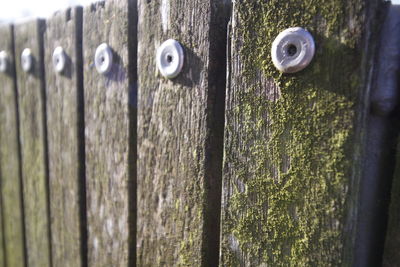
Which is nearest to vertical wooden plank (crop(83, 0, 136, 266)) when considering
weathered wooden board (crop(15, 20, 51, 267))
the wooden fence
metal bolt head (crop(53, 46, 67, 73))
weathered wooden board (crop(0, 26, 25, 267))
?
the wooden fence

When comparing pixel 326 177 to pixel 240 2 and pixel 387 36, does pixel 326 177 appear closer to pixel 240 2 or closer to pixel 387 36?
pixel 387 36

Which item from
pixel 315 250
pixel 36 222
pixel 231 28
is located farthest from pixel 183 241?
pixel 36 222

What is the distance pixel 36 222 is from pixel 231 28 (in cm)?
123

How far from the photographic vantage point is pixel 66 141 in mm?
1187

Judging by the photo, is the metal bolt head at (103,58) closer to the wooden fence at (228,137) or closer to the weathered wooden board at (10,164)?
the wooden fence at (228,137)

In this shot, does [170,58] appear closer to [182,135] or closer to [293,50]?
[182,135]

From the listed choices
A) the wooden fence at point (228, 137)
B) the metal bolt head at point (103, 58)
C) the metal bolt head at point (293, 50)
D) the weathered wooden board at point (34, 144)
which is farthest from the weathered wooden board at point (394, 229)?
the weathered wooden board at point (34, 144)

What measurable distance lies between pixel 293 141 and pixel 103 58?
660 millimetres

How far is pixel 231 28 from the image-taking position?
27.6 inches

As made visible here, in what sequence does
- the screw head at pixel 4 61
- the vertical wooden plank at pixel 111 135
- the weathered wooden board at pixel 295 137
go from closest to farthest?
1. the weathered wooden board at pixel 295 137
2. the vertical wooden plank at pixel 111 135
3. the screw head at pixel 4 61

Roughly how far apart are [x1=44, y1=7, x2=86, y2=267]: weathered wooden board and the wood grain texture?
1.14 ft

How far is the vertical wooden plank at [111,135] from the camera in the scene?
0.94m

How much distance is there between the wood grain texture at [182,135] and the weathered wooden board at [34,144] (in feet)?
2.09

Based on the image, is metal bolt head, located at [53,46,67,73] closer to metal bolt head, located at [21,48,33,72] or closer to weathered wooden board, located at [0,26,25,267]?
metal bolt head, located at [21,48,33,72]
